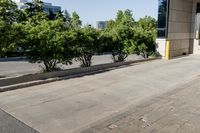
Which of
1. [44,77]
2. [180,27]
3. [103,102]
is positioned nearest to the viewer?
[103,102]

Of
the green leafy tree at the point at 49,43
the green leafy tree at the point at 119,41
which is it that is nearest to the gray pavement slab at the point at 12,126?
the green leafy tree at the point at 49,43

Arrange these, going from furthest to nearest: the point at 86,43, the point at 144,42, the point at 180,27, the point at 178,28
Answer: the point at 180,27 < the point at 178,28 < the point at 144,42 < the point at 86,43

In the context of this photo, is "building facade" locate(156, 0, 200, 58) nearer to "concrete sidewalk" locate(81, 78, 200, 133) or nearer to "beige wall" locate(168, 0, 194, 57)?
"beige wall" locate(168, 0, 194, 57)

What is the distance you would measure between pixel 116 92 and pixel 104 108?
175 centimetres

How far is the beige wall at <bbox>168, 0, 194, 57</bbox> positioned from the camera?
18375mm

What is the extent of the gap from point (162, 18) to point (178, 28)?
2.03m

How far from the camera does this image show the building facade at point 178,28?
17953 mm

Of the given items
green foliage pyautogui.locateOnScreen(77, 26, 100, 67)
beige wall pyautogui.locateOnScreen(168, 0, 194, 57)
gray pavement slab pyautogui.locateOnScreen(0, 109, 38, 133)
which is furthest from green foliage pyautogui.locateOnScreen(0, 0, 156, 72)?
beige wall pyautogui.locateOnScreen(168, 0, 194, 57)

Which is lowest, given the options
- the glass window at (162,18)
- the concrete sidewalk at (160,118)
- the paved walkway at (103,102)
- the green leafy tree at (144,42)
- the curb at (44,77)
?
the concrete sidewalk at (160,118)

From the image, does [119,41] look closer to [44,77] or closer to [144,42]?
[144,42]

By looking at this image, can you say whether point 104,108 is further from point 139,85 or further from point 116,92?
point 139,85

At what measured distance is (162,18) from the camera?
59.2 feet

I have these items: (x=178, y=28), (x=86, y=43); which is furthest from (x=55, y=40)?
(x=178, y=28)

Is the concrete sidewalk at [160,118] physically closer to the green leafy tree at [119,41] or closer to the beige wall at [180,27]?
the green leafy tree at [119,41]
